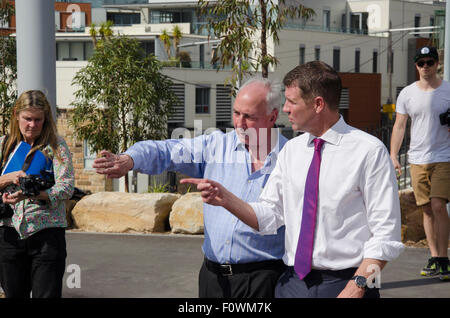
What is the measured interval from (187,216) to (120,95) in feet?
37.8

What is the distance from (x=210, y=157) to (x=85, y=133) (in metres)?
18.9

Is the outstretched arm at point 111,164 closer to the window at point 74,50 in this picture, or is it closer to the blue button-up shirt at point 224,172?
the blue button-up shirt at point 224,172

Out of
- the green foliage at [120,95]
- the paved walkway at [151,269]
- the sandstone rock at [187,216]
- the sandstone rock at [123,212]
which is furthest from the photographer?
the green foliage at [120,95]

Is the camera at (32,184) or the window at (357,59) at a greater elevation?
the window at (357,59)

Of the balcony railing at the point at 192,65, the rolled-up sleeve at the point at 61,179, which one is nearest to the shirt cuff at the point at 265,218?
the rolled-up sleeve at the point at 61,179

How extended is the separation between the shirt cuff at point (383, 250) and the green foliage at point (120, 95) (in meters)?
18.1

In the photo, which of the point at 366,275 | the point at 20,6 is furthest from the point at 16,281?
the point at 366,275

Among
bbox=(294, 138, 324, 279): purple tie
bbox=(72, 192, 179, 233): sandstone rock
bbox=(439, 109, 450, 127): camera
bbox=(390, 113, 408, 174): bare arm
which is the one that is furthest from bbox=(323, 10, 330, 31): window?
bbox=(294, 138, 324, 279): purple tie

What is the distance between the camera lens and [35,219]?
5.08 metres

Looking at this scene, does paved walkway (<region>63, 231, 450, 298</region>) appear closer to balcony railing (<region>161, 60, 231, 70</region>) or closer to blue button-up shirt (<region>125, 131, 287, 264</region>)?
blue button-up shirt (<region>125, 131, 287, 264</region>)

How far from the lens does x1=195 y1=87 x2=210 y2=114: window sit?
164 ft

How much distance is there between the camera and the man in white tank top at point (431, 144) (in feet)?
24.8

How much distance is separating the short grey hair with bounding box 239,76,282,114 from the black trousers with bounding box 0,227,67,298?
1.79 metres
